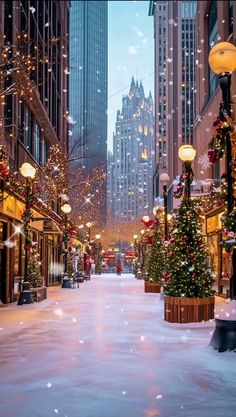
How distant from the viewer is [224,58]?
9.61 m

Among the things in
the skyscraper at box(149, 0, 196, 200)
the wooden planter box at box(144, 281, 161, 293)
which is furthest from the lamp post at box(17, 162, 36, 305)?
the skyscraper at box(149, 0, 196, 200)

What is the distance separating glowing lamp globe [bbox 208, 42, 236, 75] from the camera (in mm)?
9602

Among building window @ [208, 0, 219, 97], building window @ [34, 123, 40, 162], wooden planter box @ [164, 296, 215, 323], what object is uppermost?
building window @ [208, 0, 219, 97]

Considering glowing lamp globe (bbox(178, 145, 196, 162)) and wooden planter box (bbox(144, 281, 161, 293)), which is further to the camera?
wooden planter box (bbox(144, 281, 161, 293))

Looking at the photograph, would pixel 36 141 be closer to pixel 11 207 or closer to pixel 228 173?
pixel 11 207

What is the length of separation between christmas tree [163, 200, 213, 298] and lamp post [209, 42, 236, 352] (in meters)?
3.64

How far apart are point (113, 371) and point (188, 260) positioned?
6138mm

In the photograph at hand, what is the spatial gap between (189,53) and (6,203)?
3456 inches

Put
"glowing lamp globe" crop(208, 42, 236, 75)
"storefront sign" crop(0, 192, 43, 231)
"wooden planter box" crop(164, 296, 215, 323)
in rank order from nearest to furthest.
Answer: "glowing lamp globe" crop(208, 42, 236, 75) < "wooden planter box" crop(164, 296, 215, 323) < "storefront sign" crop(0, 192, 43, 231)

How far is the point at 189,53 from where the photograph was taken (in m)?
100

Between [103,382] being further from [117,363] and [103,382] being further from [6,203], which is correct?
[6,203]

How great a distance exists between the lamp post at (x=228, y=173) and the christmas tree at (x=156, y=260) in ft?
51.6

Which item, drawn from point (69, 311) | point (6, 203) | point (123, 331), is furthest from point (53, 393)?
point (6, 203)

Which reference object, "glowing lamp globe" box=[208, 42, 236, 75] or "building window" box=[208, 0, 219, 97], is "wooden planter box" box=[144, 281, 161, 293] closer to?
"building window" box=[208, 0, 219, 97]
